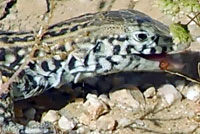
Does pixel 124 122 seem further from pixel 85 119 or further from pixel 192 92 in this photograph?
pixel 192 92

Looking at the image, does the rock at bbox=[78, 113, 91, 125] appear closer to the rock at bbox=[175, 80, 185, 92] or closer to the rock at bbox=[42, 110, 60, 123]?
the rock at bbox=[42, 110, 60, 123]

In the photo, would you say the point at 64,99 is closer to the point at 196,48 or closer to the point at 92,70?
the point at 92,70

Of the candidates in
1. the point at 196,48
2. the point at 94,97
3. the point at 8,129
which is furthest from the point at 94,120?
the point at 196,48

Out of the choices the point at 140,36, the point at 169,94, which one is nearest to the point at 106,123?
the point at 169,94

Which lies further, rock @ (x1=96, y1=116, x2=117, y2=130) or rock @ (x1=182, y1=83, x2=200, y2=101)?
rock @ (x1=182, y1=83, x2=200, y2=101)

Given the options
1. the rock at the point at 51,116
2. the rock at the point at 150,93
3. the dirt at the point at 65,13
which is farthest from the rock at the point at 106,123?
the rock at the point at 150,93

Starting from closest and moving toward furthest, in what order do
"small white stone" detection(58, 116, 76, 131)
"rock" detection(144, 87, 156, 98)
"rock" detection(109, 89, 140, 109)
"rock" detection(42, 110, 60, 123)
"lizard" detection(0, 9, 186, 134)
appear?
"lizard" detection(0, 9, 186, 134), "small white stone" detection(58, 116, 76, 131), "rock" detection(42, 110, 60, 123), "rock" detection(109, 89, 140, 109), "rock" detection(144, 87, 156, 98)

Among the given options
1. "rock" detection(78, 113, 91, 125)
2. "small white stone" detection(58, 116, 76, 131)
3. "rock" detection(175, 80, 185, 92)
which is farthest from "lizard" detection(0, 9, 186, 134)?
"rock" detection(175, 80, 185, 92)
